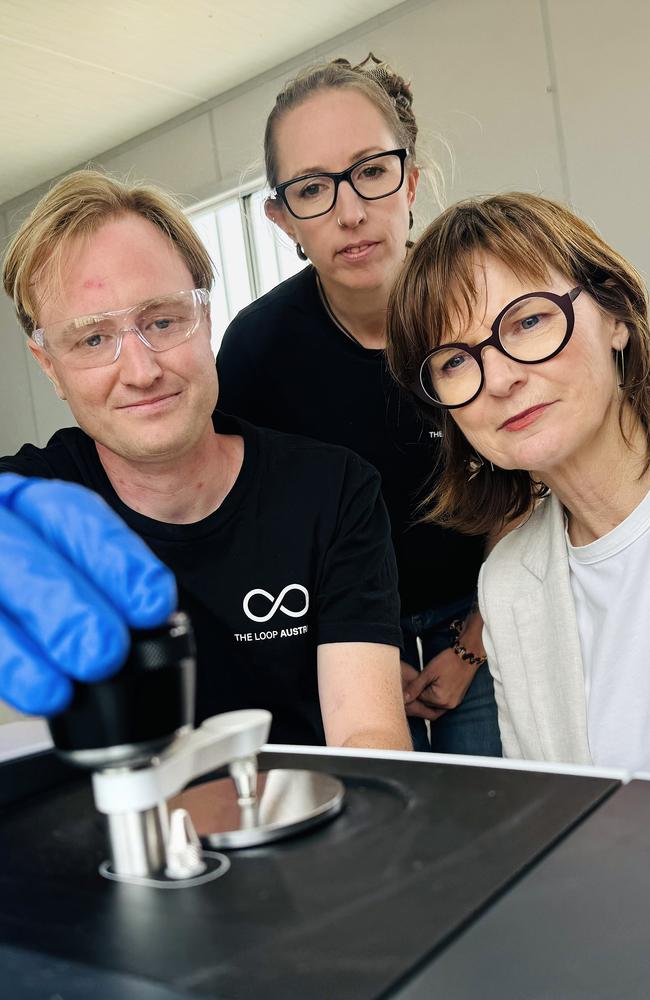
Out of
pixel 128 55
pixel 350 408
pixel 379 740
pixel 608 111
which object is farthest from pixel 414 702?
pixel 128 55

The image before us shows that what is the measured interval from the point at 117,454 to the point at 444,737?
0.96m

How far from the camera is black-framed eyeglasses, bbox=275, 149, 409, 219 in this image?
172 centimetres

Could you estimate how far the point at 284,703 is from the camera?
1270 millimetres

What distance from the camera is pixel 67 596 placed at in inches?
16.3

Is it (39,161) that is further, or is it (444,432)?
(39,161)

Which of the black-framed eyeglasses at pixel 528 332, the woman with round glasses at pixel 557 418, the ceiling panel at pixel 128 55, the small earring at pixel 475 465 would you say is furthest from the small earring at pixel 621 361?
the ceiling panel at pixel 128 55

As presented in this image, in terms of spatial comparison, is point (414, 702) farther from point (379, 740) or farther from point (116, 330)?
point (116, 330)

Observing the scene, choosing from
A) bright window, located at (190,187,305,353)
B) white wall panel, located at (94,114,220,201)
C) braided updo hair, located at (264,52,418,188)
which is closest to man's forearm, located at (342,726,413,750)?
braided updo hair, located at (264,52,418,188)

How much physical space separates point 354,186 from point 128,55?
3.25m

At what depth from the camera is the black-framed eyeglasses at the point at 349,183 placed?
1.72m

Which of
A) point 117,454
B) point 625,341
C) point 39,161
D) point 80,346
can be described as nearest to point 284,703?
point 117,454

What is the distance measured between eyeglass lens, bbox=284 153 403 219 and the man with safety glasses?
1.29 ft

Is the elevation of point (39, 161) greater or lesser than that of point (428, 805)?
greater

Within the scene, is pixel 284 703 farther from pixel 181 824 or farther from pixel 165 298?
pixel 181 824
